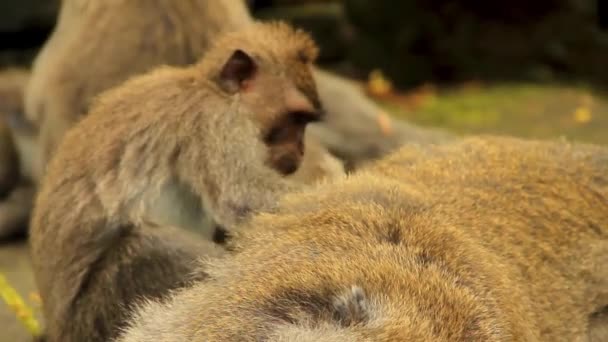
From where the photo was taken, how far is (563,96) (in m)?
8.66

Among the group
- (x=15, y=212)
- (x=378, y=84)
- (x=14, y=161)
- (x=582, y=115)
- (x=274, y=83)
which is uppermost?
(x=274, y=83)

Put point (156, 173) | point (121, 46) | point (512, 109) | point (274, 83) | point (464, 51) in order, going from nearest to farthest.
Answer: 1. point (156, 173)
2. point (274, 83)
3. point (121, 46)
4. point (512, 109)
5. point (464, 51)

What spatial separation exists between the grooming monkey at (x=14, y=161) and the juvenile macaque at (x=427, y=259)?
305 centimetres

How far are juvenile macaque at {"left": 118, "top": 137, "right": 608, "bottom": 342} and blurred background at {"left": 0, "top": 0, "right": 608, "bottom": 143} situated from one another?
5.23 meters

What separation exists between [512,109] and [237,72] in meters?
4.93

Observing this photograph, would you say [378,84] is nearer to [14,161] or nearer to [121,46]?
[14,161]

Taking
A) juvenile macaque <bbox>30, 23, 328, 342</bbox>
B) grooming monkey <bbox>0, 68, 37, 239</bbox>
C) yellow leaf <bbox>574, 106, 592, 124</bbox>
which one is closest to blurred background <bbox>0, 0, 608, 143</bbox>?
yellow leaf <bbox>574, 106, 592, 124</bbox>

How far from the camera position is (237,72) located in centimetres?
393

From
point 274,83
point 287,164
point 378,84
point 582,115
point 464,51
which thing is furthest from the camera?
point 378,84

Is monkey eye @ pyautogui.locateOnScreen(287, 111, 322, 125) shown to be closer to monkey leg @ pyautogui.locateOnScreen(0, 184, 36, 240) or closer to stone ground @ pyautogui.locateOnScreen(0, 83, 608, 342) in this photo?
monkey leg @ pyautogui.locateOnScreen(0, 184, 36, 240)

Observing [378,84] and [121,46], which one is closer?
[121,46]

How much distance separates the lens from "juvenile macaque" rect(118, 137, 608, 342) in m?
2.14

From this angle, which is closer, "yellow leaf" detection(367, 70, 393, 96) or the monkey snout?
the monkey snout

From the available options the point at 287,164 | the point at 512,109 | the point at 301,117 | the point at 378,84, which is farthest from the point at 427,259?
the point at 378,84
